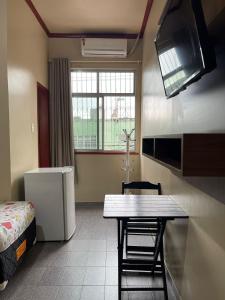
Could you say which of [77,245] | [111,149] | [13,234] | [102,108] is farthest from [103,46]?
[13,234]

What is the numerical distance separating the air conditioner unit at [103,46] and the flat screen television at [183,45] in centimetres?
267

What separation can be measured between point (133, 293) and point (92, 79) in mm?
3690

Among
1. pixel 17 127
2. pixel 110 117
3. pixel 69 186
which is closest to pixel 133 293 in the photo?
pixel 69 186

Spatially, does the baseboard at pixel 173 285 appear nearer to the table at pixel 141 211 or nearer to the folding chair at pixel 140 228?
the table at pixel 141 211

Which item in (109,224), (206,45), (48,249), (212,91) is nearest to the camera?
(206,45)

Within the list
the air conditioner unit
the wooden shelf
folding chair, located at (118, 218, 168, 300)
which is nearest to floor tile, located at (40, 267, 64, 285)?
folding chair, located at (118, 218, 168, 300)

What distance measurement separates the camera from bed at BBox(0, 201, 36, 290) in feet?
6.34

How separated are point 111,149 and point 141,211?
2.85m

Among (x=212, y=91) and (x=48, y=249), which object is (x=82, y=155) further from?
(x=212, y=91)

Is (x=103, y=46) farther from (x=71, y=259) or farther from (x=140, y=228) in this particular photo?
(x=71, y=259)

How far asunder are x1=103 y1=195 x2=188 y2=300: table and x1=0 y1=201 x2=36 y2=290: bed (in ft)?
2.91

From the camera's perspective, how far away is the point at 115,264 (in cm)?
252

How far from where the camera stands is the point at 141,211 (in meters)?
1.88

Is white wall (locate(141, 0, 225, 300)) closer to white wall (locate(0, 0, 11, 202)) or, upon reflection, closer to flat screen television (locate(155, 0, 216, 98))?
flat screen television (locate(155, 0, 216, 98))
